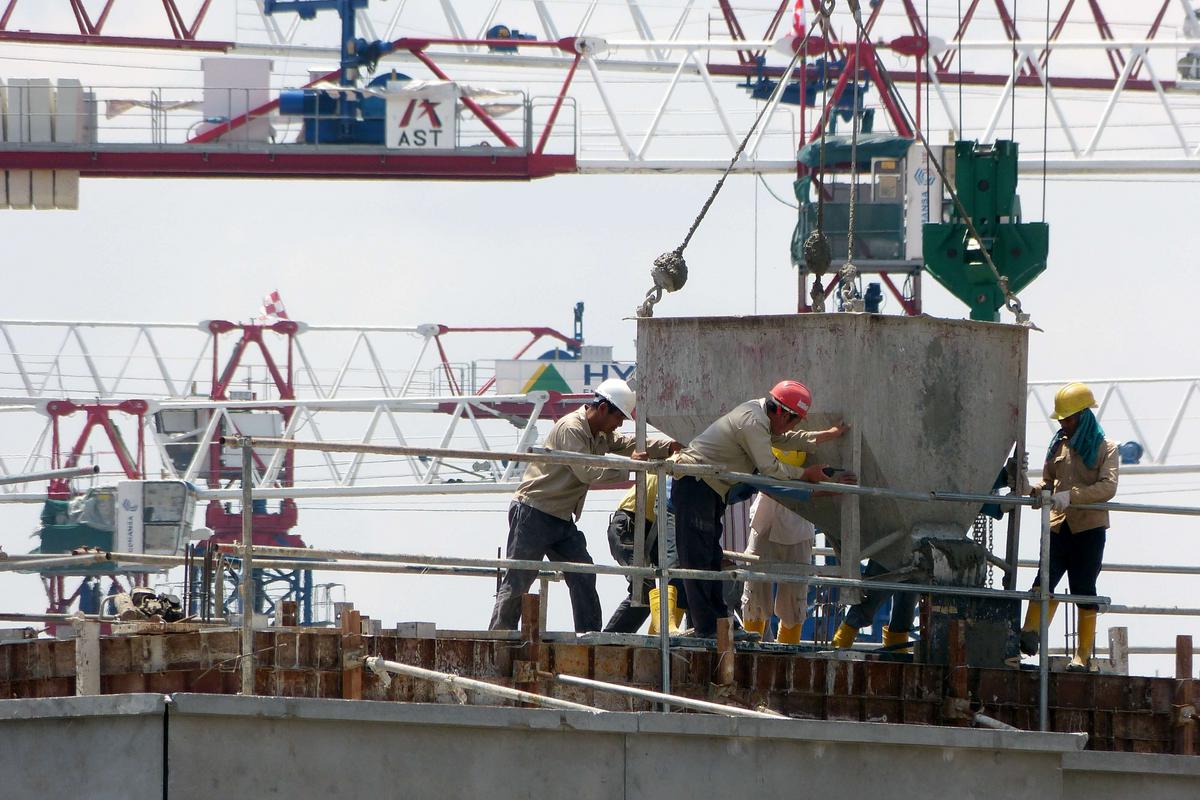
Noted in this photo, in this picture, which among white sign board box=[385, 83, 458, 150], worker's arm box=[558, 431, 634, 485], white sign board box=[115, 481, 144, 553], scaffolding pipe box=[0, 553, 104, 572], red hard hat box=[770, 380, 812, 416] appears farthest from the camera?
white sign board box=[115, 481, 144, 553]

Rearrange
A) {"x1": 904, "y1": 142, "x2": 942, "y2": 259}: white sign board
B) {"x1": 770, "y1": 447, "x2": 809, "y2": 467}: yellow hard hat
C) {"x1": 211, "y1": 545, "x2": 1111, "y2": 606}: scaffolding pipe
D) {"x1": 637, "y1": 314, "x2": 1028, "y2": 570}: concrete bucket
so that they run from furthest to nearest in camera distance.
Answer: {"x1": 904, "y1": 142, "x2": 942, "y2": 259}: white sign board → {"x1": 770, "y1": 447, "x2": 809, "y2": 467}: yellow hard hat → {"x1": 637, "y1": 314, "x2": 1028, "y2": 570}: concrete bucket → {"x1": 211, "y1": 545, "x2": 1111, "y2": 606}: scaffolding pipe

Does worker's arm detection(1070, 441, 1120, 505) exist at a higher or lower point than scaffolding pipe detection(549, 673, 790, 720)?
higher

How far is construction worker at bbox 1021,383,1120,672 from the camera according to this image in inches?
539

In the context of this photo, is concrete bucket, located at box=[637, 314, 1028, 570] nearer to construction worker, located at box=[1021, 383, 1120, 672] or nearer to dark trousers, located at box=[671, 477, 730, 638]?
construction worker, located at box=[1021, 383, 1120, 672]

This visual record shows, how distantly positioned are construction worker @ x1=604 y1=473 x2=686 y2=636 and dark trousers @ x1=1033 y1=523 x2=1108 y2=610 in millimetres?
2511

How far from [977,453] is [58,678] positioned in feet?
19.1

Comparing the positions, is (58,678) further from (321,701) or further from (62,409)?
(62,409)

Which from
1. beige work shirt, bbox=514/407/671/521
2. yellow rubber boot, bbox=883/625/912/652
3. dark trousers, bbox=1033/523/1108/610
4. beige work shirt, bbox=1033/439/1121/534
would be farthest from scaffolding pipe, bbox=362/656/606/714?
dark trousers, bbox=1033/523/1108/610

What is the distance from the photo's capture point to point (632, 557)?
14.3 m

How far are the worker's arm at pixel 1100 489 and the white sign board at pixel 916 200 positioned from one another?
20.9 metres

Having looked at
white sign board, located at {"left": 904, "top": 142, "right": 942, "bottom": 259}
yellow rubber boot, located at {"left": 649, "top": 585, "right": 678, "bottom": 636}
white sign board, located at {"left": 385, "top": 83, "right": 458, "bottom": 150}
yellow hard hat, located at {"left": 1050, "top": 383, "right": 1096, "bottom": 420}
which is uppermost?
white sign board, located at {"left": 385, "top": 83, "right": 458, "bottom": 150}

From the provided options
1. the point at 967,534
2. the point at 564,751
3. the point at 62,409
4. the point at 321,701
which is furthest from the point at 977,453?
the point at 62,409

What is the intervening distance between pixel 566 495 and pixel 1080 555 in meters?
3.43

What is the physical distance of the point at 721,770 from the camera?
10148 mm
